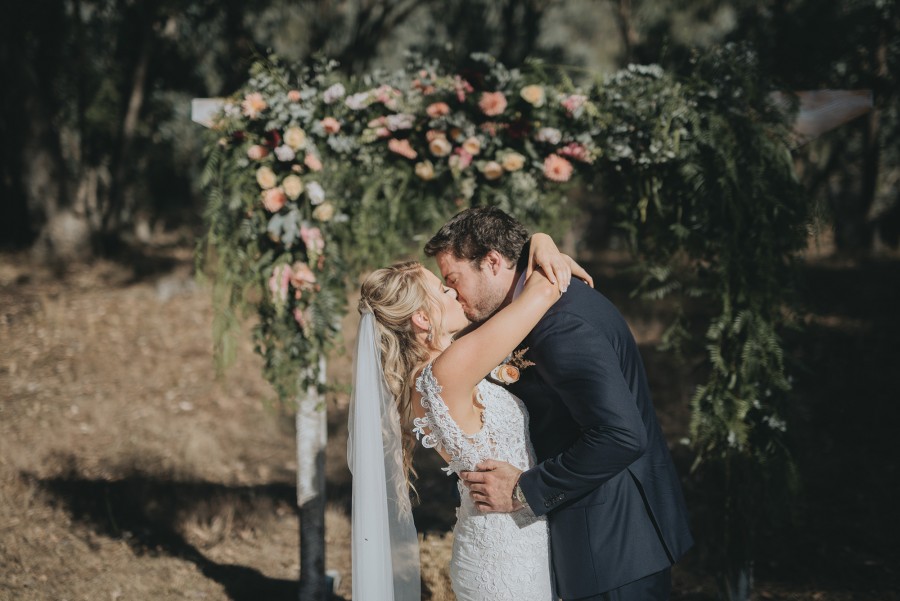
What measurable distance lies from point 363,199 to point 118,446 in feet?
16.2

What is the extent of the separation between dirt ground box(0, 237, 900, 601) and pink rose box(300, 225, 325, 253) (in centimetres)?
81

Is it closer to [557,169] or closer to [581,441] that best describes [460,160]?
[557,169]

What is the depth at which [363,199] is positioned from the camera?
3.72 metres

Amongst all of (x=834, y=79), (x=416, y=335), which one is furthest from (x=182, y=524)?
(x=834, y=79)

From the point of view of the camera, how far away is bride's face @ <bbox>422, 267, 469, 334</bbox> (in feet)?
9.04

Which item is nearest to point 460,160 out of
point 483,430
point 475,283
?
point 475,283

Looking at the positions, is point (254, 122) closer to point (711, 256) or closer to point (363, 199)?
point (363, 199)

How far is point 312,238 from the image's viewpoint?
3631 mm

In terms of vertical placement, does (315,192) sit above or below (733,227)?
above

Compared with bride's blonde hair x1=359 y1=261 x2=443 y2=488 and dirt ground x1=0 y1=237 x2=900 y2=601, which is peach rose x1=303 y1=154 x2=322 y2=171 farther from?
dirt ground x1=0 y1=237 x2=900 y2=601

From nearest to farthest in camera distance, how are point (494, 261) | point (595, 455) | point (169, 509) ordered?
point (595, 455)
point (494, 261)
point (169, 509)

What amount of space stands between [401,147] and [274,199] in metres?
Result: 0.69

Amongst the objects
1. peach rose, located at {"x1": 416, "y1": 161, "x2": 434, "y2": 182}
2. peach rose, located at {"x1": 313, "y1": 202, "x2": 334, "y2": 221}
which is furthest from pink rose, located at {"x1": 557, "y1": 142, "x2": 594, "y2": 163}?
peach rose, located at {"x1": 313, "y1": 202, "x2": 334, "y2": 221}

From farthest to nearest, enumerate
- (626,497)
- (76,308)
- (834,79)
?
(76,308)
(834,79)
(626,497)
